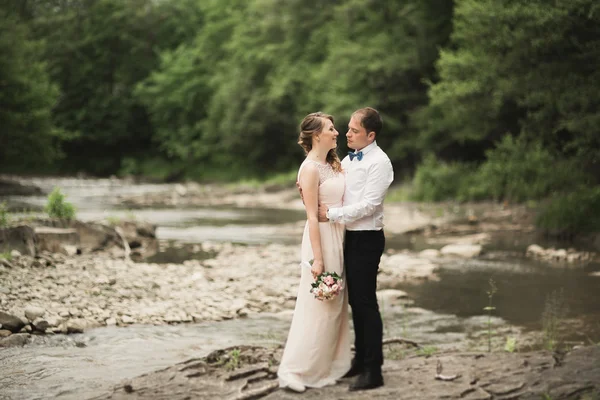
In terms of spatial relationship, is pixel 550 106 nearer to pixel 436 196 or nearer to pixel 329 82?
pixel 436 196

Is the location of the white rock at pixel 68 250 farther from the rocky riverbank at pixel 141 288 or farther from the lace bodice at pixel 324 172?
the lace bodice at pixel 324 172

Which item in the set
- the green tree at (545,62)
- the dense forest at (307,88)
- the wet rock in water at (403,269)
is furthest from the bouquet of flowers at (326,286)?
the dense forest at (307,88)

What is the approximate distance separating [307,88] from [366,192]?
42063 mm

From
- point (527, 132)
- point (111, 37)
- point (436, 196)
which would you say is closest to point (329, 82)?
point (436, 196)

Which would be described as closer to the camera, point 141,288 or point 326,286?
point 326,286

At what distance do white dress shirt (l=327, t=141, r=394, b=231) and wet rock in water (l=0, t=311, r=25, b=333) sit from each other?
472 centimetres

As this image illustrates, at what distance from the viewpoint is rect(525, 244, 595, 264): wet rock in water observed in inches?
612

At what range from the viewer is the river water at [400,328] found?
7074 mm

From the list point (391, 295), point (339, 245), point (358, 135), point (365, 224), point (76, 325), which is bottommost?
point (391, 295)

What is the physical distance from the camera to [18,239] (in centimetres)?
1331

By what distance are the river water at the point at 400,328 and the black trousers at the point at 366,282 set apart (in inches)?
95.6

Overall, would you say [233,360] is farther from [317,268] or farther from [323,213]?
[323,213]

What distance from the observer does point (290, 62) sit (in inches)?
1980

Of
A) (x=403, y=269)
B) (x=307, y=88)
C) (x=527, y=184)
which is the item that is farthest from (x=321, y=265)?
(x=307, y=88)
